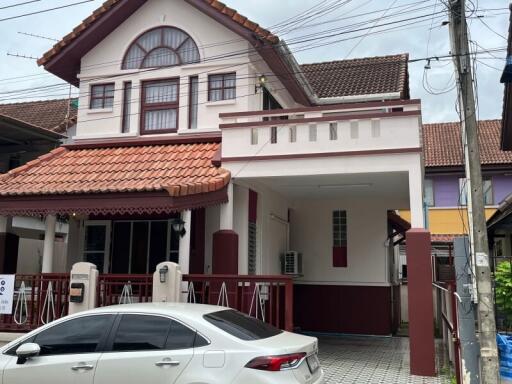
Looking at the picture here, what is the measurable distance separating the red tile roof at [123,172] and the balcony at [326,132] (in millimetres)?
816

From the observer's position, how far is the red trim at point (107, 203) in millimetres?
10102

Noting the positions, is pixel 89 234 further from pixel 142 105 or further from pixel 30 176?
pixel 142 105

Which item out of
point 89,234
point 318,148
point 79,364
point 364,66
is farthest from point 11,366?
point 364,66

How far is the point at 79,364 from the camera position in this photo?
19.2 ft

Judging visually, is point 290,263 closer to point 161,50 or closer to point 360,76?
point 161,50

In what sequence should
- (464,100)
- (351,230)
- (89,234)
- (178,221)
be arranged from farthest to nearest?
(351,230) < (89,234) < (178,221) < (464,100)

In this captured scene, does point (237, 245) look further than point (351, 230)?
No

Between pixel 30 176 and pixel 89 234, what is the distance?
7.88 ft

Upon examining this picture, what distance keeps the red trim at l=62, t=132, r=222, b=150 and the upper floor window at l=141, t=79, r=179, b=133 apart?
1.05 feet

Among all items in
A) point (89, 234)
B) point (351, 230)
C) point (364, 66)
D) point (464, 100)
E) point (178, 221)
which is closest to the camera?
point (464, 100)

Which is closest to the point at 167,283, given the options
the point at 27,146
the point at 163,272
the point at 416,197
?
the point at 163,272

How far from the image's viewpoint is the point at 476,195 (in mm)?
8234

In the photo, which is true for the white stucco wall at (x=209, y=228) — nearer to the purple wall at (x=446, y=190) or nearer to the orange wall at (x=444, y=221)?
the orange wall at (x=444, y=221)

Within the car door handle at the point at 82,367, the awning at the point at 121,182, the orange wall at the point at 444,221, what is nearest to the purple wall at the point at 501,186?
the orange wall at the point at 444,221
